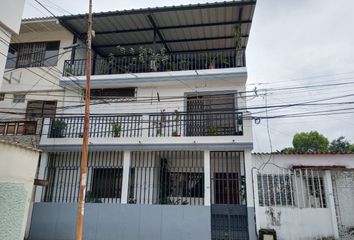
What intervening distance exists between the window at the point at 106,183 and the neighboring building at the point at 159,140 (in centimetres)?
4

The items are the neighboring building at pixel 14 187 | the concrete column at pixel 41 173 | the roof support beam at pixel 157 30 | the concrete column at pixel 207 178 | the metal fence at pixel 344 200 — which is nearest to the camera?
the neighboring building at pixel 14 187

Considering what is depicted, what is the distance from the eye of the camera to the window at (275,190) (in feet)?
30.7

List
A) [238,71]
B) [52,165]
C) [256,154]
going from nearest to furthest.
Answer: [256,154] → [238,71] → [52,165]

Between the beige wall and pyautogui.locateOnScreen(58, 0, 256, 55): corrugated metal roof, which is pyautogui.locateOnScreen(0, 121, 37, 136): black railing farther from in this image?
pyautogui.locateOnScreen(58, 0, 256, 55): corrugated metal roof

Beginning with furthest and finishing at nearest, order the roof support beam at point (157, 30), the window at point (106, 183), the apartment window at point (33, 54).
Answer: the apartment window at point (33, 54) → the roof support beam at point (157, 30) → the window at point (106, 183)

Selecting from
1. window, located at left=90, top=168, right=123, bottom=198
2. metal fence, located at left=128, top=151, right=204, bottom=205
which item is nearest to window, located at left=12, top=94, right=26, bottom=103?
window, located at left=90, top=168, right=123, bottom=198

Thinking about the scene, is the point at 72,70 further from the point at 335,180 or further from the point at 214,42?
the point at 335,180

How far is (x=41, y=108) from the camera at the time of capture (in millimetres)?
12203

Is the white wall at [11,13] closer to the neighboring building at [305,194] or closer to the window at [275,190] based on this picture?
the neighboring building at [305,194]

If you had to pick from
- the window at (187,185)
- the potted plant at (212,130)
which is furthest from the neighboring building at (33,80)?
the potted plant at (212,130)

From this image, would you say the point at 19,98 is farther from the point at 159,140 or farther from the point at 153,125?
the point at 159,140


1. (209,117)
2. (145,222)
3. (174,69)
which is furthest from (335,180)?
(174,69)

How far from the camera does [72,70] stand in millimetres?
12086

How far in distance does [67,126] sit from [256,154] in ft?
24.9
